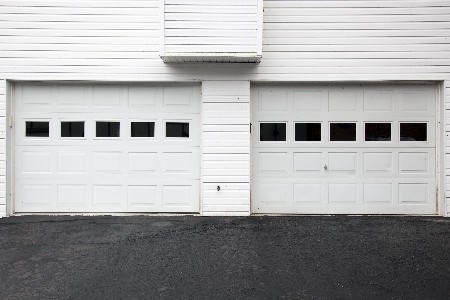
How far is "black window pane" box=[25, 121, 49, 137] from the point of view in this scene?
7.45 m

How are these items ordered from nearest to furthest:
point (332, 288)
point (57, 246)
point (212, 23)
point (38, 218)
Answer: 1. point (332, 288)
2. point (57, 246)
3. point (212, 23)
4. point (38, 218)

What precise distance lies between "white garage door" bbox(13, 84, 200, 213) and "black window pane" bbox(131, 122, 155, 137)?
0.06ft

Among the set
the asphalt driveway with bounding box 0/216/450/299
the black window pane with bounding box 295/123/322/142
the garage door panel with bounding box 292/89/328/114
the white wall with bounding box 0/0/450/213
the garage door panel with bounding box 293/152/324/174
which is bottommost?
the asphalt driveway with bounding box 0/216/450/299

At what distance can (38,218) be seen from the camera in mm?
7227

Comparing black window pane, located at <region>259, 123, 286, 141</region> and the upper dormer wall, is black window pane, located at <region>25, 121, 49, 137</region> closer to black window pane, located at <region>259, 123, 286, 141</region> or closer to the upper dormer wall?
the upper dormer wall

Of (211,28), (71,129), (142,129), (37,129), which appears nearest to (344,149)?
(211,28)

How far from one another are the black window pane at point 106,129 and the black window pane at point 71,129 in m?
0.28

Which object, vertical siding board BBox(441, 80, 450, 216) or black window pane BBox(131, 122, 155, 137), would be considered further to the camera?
black window pane BBox(131, 122, 155, 137)

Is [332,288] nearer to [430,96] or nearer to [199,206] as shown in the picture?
[199,206]

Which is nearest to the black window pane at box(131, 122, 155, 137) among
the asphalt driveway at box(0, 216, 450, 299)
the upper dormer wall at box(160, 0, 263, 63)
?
the upper dormer wall at box(160, 0, 263, 63)

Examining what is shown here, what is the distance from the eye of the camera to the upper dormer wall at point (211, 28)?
675 centimetres

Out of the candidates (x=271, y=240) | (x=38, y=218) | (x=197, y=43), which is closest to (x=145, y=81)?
(x=197, y=43)

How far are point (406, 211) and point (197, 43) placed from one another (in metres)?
4.61

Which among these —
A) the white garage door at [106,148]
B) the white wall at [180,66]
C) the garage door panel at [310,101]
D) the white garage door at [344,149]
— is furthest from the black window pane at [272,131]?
the white garage door at [106,148]
